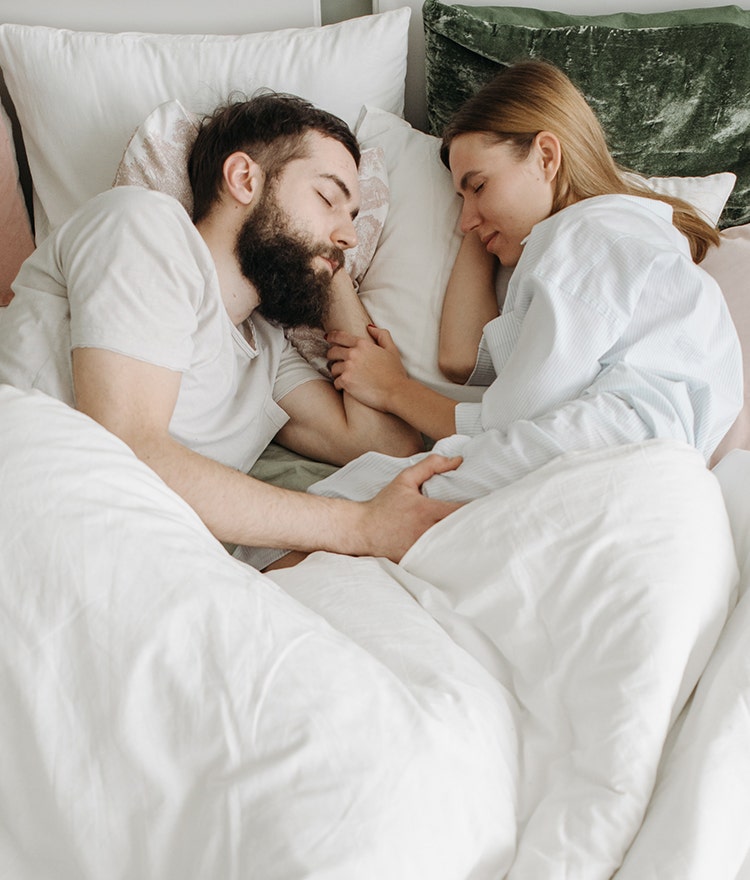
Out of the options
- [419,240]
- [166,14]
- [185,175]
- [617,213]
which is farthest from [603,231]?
[166,14]

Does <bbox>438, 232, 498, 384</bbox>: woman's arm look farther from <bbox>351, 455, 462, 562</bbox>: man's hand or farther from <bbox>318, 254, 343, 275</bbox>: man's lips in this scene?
<bbox>351, 455, 462, 562</bbox>: man's hand

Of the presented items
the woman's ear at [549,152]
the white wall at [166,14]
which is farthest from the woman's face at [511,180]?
the white wall at [166,14]

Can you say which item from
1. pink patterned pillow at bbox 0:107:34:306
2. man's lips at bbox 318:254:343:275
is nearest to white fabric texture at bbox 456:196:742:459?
man's lips at bbox 318:254:343:275

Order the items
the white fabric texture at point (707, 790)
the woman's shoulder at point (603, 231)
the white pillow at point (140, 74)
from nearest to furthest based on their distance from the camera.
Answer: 1. the white fabric texture at point (707, 790)
2. the woman's shoulder at point (603, 231)
3. the white pillow at point (140, 74)

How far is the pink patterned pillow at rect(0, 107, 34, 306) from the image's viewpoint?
6.00 ft

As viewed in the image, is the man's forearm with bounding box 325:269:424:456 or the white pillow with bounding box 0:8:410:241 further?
the white pillow with bounding box 0:8:410:241

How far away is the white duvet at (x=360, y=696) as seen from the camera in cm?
78

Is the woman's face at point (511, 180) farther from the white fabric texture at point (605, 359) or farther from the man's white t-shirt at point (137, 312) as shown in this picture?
the man's white t-shirt at point (137, 312)

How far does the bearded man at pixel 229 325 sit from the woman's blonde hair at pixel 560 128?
0.26 meters

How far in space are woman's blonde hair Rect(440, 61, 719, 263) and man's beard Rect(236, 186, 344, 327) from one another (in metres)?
0.37

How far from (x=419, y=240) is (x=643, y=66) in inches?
21.6

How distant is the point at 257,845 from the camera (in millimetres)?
757

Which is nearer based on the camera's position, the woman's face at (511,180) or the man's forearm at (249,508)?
the man's forearm at (249,508)

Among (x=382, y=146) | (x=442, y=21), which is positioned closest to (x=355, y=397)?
(x=382, y=146)
